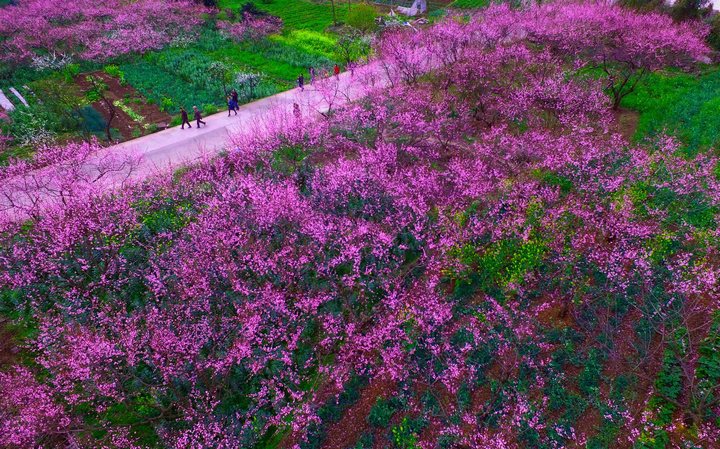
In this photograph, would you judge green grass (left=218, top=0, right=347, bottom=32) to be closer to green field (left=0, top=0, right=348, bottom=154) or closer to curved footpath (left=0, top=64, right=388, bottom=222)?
green field (left=0, top=0, right=348, bottom=154)

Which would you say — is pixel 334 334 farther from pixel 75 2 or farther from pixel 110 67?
pixel 75 2

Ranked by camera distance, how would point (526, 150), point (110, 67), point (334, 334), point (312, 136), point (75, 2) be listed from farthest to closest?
point (75, 2)
point (110, 67)
point (312, 136)
point (526, 150)
point (334, 334)

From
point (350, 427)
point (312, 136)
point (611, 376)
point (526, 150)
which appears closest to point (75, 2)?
point (312, 136)

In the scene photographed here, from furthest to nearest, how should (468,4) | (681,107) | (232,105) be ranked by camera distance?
(468,4), (232,105), (681,107)

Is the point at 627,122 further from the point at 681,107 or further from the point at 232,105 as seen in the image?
the point at 232,105

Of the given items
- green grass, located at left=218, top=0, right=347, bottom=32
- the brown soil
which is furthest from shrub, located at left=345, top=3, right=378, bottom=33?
the brown soil

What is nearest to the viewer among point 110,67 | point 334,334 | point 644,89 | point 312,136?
point 334,334

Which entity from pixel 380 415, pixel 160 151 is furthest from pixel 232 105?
pixel 380 415
